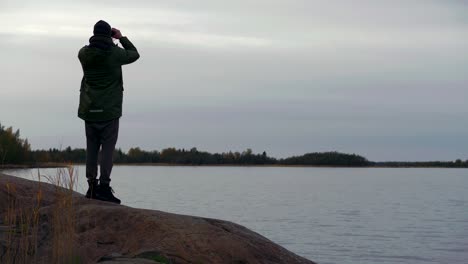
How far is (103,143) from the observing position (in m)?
9.28

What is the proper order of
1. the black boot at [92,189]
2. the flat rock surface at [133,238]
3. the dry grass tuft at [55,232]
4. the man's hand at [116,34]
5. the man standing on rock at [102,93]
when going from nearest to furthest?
the dry grass tuft at [55,232] < the flat rock surface at [133,238] < the man standing on rock at [102,93] < the black boot at [92,189] < the man's hand at [116,34]

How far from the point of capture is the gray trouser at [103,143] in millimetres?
9216

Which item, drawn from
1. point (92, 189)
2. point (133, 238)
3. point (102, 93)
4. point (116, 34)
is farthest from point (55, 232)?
point (116, 34)

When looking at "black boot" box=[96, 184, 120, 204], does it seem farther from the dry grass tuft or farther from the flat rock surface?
the dry grass tuft

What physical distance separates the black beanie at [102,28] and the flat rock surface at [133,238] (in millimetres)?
2114

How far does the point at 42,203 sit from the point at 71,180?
1976mm

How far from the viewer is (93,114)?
9.11 meters

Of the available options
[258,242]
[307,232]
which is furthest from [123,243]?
[307,232]

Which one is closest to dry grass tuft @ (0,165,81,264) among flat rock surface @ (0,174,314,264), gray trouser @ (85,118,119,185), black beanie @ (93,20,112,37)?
flat rock surface @ (0,174,314,264)

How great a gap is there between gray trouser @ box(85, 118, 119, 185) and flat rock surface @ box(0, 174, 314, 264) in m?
0.80

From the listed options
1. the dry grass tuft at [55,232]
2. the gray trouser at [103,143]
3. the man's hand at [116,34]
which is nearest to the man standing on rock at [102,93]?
the gray trouser at [103,143]

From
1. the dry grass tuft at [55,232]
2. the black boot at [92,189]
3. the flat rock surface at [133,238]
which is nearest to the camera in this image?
the dry grass tuft at [55,232]

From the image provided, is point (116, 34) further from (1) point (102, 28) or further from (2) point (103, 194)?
(2) point (103, 194)

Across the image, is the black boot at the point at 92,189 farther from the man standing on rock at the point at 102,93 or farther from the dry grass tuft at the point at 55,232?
the dry grass tuft at the point at 55,232
